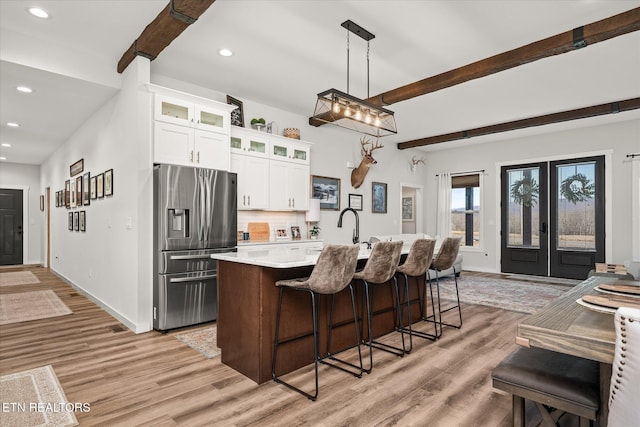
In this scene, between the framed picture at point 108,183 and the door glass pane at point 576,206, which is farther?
the door glass pane at point 576,206

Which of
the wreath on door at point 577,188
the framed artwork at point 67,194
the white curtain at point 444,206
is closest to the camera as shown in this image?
the framed artwork at point 67,194

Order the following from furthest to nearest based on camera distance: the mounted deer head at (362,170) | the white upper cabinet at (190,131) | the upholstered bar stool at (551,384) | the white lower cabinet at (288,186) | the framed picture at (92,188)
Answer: the mounted deer head at (362,170)
the white lower cabinet at (288,186)
the framed picture at (92,188)
the white upper cabinet at (190,131)
the upholstered bar stool at (551,384)

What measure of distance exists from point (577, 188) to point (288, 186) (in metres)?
5.74

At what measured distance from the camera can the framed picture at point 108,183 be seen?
4629 mm

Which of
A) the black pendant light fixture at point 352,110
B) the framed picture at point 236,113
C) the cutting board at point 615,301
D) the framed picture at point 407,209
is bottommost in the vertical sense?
the cutting board at point 615,301

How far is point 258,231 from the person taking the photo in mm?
5555

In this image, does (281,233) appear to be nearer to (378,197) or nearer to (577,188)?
(378,197)

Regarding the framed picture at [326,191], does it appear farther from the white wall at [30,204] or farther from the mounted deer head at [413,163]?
the white wall at [30,204]

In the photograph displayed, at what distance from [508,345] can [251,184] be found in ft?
12.4

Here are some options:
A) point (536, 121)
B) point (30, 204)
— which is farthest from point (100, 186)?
point (536, 121)

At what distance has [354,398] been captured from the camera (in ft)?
7.97

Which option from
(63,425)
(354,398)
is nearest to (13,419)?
(63,425)

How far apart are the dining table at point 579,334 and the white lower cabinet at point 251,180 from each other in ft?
13.8

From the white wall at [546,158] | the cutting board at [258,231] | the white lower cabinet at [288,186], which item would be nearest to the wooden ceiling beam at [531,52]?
the white lower cabinet at [288,186]
